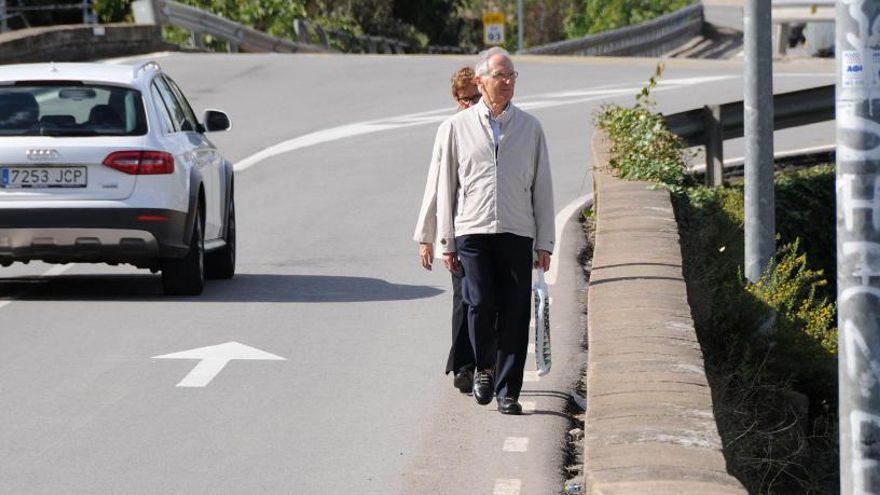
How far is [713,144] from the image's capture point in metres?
19.2

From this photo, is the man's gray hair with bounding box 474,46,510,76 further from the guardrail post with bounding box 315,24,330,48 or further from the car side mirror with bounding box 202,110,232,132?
the guardrail post with bounding box 315,24,330,48

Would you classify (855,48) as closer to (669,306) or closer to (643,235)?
(669,306)

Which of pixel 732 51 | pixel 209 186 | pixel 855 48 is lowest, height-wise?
pixel 732 51

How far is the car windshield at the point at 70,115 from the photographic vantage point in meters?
13.2

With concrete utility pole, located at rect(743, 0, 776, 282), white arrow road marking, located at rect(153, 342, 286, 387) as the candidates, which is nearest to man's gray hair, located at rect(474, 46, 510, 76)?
white arrow road marking, located at rect(153, 342, 286, 387)

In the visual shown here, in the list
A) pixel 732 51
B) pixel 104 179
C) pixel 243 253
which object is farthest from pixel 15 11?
pixel 104 179

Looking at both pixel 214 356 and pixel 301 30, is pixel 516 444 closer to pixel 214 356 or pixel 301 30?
pixel 214 356

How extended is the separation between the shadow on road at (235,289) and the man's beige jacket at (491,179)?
420cm

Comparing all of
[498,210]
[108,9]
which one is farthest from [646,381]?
[108,9]

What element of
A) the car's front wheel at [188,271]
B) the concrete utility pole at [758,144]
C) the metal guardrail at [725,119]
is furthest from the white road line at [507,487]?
the metal guardrail at [725,119]

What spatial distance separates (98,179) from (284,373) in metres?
3.06

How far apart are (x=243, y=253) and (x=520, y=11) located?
54.1 metres

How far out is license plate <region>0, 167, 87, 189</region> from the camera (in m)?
13.0

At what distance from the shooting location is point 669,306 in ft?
30.2
